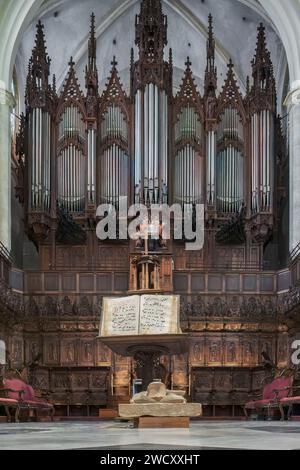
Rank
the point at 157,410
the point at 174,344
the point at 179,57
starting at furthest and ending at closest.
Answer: the point at 179,57 → the point at 174,344 → the point at 157,410

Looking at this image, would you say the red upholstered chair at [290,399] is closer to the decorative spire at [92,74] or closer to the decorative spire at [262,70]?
the decorative spire at [262,70]

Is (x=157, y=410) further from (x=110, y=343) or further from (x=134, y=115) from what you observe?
(x=134, y=115)

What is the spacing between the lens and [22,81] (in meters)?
26.0

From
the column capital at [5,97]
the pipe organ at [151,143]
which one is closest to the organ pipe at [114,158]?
the pipe organ at [151,143]

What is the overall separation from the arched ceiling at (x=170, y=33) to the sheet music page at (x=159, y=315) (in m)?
14.3

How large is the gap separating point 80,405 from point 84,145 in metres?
6.79

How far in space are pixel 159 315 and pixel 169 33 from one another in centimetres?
1760

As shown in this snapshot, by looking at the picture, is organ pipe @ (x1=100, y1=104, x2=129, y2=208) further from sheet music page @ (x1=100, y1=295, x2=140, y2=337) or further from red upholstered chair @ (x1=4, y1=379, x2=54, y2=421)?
sheet music page @ (x1=100, y1=295, x2=140, y2=337)

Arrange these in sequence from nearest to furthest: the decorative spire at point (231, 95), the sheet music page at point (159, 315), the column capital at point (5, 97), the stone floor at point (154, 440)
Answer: the stone floor at point (154, 440)
the sheet music page at point (159, 315)
the column capital at point (5, 97)
the decorative spire at point (231, 95)

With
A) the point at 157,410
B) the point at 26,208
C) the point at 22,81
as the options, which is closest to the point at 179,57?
the point at 22,81

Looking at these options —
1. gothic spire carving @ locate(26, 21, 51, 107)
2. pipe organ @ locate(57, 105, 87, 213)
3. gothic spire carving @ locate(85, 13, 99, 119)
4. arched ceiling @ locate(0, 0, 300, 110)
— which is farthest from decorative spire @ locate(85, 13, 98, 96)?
arched ceiling @ locate(0, 0, 300, 110)

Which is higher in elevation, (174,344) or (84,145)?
(84,145)

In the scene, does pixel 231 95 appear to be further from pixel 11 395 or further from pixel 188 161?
pixel 11 395

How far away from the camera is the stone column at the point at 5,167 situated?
19906 millimetres
